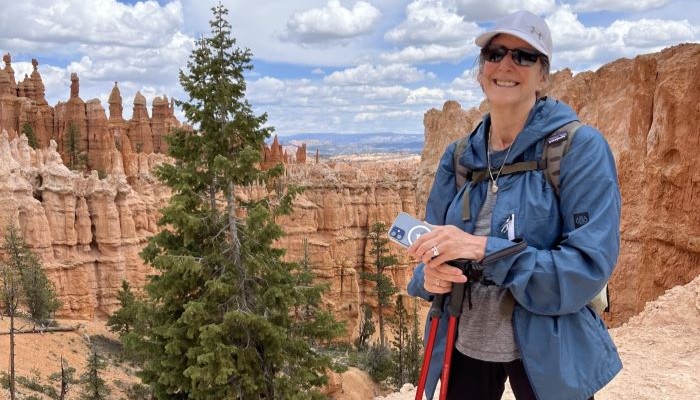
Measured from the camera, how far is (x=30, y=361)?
19.8 m

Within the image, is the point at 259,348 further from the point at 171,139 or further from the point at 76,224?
the point at 76,224

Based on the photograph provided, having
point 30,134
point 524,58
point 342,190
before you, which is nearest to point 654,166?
point 524,58

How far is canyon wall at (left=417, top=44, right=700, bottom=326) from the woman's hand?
7.53 metres

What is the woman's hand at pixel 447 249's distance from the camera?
180cm

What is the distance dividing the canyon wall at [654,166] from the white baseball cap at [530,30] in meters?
7.24

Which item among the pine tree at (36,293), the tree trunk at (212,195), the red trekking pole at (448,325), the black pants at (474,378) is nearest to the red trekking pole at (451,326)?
the red trekking pole at (448,325)

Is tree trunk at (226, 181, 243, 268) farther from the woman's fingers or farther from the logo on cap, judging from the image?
the logo on cap

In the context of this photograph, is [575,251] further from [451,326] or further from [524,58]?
[524,58]

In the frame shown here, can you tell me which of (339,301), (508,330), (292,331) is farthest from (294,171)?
(508,330)

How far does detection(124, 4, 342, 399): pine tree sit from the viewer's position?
10.0 metres

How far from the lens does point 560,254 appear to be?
1.74m

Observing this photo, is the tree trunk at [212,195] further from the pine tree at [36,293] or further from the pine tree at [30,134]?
the pine tree at [30,134]

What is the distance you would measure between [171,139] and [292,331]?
14.6ft

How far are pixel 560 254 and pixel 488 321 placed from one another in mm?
395
